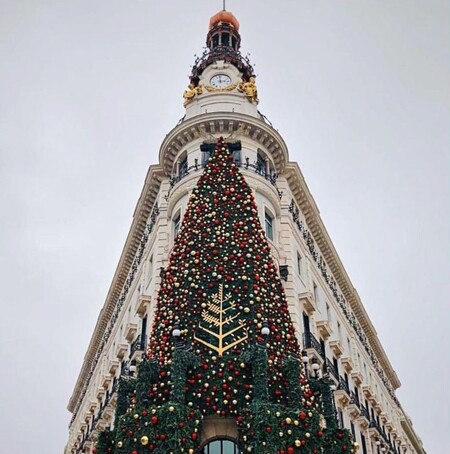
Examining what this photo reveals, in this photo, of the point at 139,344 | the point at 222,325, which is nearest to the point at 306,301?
the point at 139,344

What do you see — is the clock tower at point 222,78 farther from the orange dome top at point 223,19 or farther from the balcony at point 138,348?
the balcony at point 138,348

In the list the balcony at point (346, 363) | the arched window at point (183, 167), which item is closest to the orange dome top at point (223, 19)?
the arched window at point (183, 167)

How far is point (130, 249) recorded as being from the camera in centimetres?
3900

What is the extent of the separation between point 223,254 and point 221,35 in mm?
24461

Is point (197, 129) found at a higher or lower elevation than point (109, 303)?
lower

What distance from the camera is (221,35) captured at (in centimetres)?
3878

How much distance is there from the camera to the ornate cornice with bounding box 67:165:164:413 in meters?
33.3

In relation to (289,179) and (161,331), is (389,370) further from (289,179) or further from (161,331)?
(161,331)

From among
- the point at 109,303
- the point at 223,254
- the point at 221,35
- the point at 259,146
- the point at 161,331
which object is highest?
the point at 221,35

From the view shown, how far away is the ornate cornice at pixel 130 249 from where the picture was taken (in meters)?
33.3

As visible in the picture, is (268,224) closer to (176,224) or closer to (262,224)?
(262,224)

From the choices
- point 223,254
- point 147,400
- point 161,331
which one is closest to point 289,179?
point 223,254

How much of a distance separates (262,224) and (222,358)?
11811 mm

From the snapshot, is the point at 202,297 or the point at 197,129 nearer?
the point at 202,297
